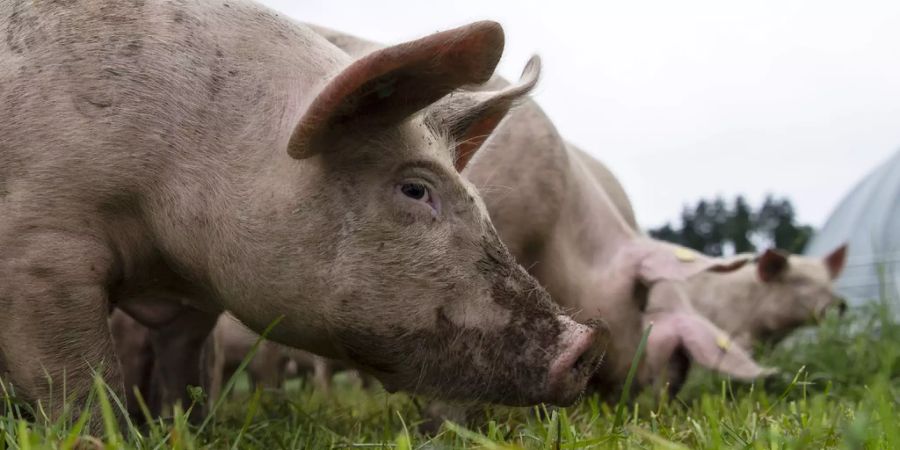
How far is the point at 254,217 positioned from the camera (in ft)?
7.03

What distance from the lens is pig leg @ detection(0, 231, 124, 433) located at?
205cm

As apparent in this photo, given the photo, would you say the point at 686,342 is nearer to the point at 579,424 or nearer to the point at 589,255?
the point at 589,255

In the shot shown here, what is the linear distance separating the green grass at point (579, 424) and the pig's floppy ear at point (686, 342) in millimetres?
192

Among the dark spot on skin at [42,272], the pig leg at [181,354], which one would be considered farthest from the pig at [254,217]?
the pig leg at [181,354]

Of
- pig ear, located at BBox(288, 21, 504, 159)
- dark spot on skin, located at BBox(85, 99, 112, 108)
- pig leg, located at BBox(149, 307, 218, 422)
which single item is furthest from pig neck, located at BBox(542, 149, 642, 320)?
dark spot on skin, located at BBox(85, 99, 112, 108)

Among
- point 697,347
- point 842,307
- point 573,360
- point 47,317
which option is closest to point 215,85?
point 47,317

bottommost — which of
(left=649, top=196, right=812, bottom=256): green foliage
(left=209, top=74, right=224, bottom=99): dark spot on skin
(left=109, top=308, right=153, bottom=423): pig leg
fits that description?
(left=649, top=196, right=812, bottom=256): green foliage

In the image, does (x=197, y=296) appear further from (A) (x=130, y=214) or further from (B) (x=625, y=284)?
(B) (x=625, y=284)

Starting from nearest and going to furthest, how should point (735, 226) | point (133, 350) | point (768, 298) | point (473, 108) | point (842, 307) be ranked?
1. point (473, 108)
2. point (133, 350)
3. point (842, 307)
4. point (768, 298)
5. point (735, 226)

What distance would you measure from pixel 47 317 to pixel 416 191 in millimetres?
867

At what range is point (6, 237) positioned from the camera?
2068 mm

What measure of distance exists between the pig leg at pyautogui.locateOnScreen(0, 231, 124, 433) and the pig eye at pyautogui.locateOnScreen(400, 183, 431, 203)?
0.73 meters

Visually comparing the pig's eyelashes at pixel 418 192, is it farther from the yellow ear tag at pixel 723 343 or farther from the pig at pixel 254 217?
the yellow ear tag at pixel 723 343

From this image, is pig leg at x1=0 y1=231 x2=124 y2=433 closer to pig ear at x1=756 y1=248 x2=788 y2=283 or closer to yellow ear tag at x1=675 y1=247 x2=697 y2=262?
yellow ear tag at x1=675 y1=247 x2=697 y2=262
